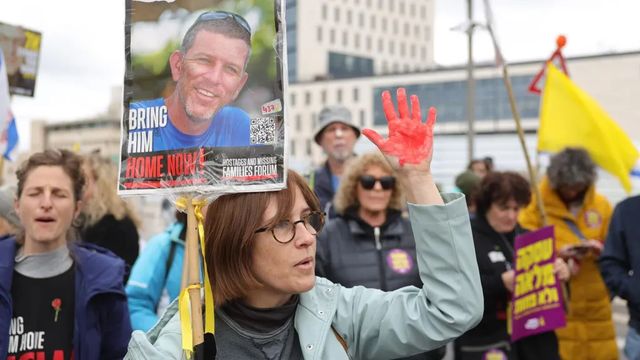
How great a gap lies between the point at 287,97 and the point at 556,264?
3.19 m

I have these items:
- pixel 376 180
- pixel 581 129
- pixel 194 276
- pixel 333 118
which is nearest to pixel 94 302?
pixel 194 276

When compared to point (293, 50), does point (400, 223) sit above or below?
below

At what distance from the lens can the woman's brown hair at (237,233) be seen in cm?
215

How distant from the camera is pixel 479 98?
73500 mm

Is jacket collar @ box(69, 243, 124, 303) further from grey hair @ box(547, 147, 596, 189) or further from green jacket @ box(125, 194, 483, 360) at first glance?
grey hair @ box(547, 147, 596, 189)

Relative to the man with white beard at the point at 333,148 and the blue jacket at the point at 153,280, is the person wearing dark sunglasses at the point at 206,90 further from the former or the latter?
the man with white beard at the point at 333,148

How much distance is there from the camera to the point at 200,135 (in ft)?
7.11

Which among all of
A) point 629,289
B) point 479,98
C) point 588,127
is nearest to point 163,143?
point 629,289

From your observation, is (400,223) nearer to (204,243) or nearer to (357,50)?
(204,243)

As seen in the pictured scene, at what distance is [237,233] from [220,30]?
22.5 inches

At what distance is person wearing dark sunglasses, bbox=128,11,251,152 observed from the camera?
212cm

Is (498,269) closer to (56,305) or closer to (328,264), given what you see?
(328,264)

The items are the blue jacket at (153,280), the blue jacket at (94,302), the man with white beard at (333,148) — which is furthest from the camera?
the man with white beard at (333,148)

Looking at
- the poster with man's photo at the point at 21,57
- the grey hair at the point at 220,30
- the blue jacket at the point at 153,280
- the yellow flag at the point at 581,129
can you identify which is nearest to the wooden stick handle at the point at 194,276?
the grey hair at the point at 220,30
